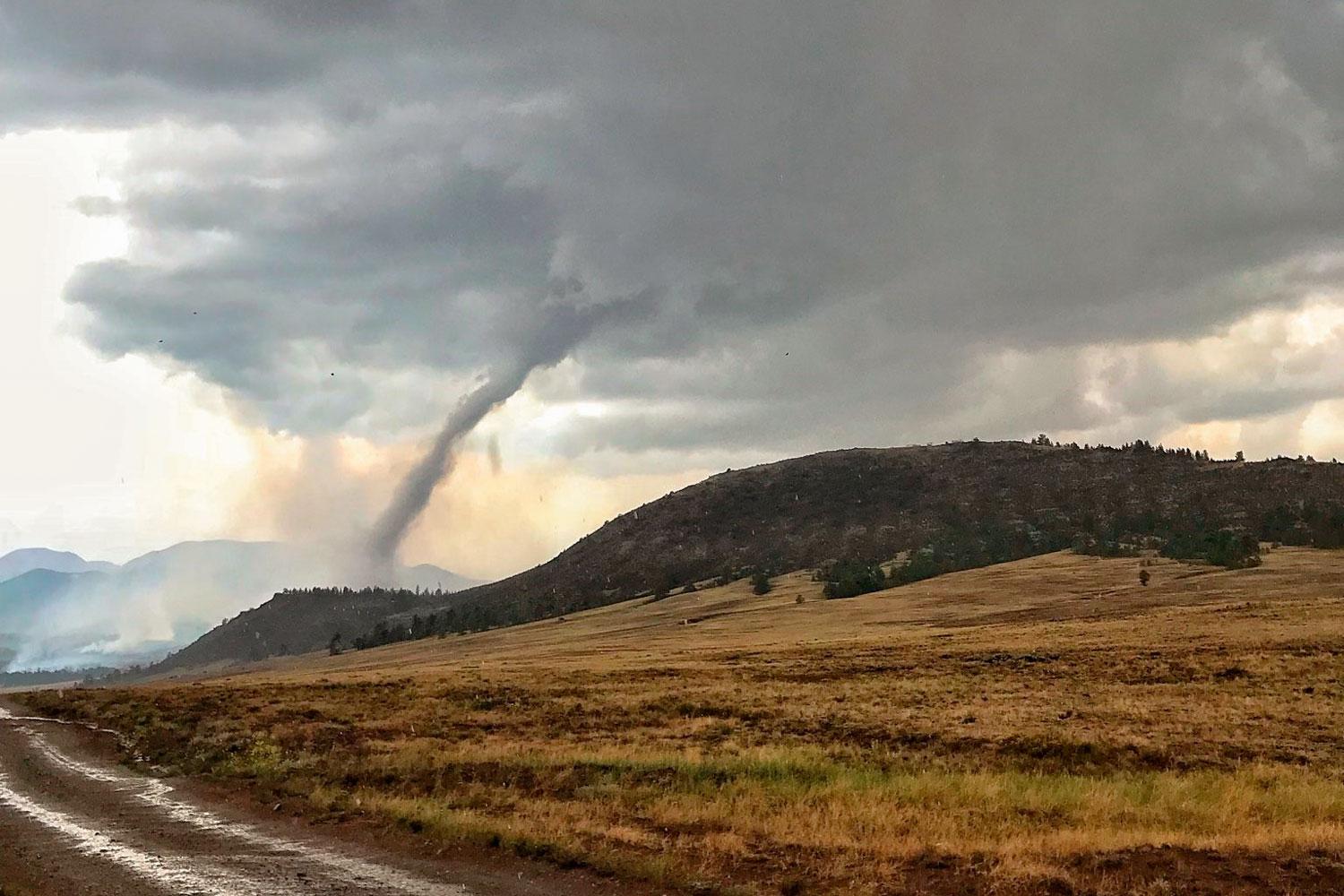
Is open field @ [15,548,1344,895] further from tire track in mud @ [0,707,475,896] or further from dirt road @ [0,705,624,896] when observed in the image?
tire track in mud @ [0,707,475,896]

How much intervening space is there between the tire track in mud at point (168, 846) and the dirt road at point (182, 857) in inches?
0.8

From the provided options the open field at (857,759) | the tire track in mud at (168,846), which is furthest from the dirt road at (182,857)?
the open field at (857,759)

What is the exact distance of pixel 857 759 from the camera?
29.4 meters

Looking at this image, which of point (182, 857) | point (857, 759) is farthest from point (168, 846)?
point (857, 759)

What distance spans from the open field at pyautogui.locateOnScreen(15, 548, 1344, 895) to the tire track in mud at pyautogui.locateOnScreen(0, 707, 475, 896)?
2.07 m

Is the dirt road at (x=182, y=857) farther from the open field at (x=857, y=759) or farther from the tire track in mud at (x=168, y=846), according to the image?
the open field at (x=857, y=759)

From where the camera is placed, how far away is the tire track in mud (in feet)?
49.5

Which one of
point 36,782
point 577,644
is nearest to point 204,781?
point 36,782

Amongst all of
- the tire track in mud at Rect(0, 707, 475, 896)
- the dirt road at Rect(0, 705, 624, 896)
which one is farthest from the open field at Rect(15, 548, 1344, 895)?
the tire track in mud at Rect(0, 707, 475, 896)

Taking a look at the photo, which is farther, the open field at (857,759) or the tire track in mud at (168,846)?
the open field at (857,759)

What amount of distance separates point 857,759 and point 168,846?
1784 cm

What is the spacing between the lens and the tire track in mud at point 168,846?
15.1m

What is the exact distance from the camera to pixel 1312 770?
2806 cm

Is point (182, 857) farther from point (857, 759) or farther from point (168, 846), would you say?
point (857, 759)
